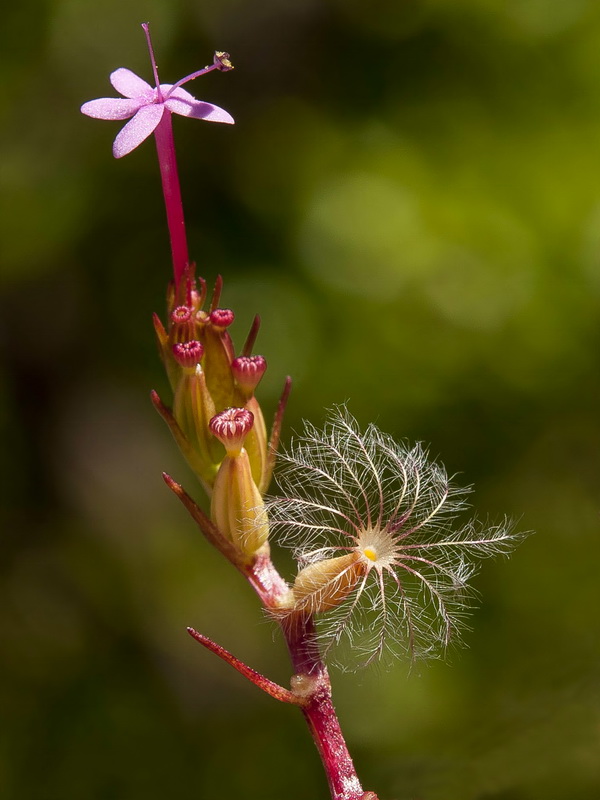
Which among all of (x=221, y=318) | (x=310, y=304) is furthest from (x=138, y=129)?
(x=310, y=304)

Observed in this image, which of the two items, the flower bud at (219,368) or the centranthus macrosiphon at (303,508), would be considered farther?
the flower bud at (219,368)

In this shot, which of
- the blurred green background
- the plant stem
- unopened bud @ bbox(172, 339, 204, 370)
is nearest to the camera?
the plant stem

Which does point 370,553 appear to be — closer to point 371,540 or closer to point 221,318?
point 371,540

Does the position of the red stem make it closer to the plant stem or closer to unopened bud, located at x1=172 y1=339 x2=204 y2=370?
unopened bud, located at x1=172 y1=339 x2=204 y2=370

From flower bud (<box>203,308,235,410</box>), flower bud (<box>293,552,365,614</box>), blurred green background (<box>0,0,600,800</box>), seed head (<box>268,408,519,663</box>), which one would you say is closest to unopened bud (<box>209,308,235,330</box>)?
flower bud (<box>203,308,235,410</box>)

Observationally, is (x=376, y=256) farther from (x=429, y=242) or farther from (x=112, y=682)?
(x=112, y=682)

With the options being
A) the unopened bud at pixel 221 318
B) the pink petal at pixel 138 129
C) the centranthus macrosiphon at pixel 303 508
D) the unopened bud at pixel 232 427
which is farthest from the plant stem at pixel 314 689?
the pink petal at pixel 138 129

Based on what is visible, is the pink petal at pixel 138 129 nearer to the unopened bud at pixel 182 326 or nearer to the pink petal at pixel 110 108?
the pink petal at pixel 110 108
